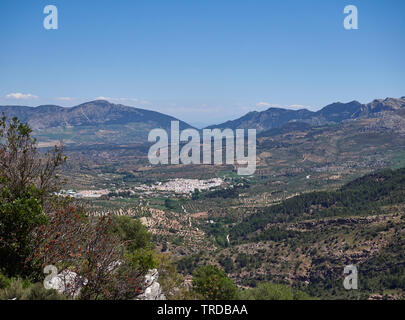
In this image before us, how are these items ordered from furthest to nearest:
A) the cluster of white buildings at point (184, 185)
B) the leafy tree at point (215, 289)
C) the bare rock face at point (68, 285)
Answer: the cluster of white buildings at point (184, 185)
the leafy tree at point (215, 289)
the bare rock face at point (68, 285)

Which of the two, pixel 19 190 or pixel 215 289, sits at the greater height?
pixel 19 190

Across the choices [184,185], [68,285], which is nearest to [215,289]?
[68,285]

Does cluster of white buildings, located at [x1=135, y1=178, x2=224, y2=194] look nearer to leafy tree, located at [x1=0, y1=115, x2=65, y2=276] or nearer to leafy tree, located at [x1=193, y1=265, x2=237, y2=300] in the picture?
leafy tree, located at [x1=193, y1=265, x2=237, y2=300]

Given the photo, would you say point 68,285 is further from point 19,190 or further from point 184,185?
point 184,185

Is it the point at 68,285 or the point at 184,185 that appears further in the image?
the point at 184,185

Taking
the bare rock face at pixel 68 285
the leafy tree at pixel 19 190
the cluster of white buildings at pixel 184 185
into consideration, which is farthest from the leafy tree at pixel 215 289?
the cluster of white buildings at pixel 184 185

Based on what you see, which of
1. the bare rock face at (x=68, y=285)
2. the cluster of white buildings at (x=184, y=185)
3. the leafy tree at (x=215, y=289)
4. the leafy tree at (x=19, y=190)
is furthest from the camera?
the cluster of white buildings at (x=184, y=185)

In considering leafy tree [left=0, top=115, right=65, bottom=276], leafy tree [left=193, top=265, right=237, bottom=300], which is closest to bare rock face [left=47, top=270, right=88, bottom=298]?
leafy tree [left=0, top=115, right=65, bottom=276]

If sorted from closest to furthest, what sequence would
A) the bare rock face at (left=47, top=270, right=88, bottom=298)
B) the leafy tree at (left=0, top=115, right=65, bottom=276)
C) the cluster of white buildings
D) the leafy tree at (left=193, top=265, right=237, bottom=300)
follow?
the bare rock face at (left=47, top=270, right=88, bottom=298)
the leafy tree at (left=0, top=115, right=65, bottom=276)
the leafy tree at (left=193, top=265, right=237, bottom=300)
the cluster of white buildings

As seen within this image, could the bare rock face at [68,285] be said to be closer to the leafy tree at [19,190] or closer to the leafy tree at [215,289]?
the leafy tree at [19,190]

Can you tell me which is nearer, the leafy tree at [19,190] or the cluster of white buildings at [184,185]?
the leafy tree at [19,190]

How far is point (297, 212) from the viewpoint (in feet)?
245
